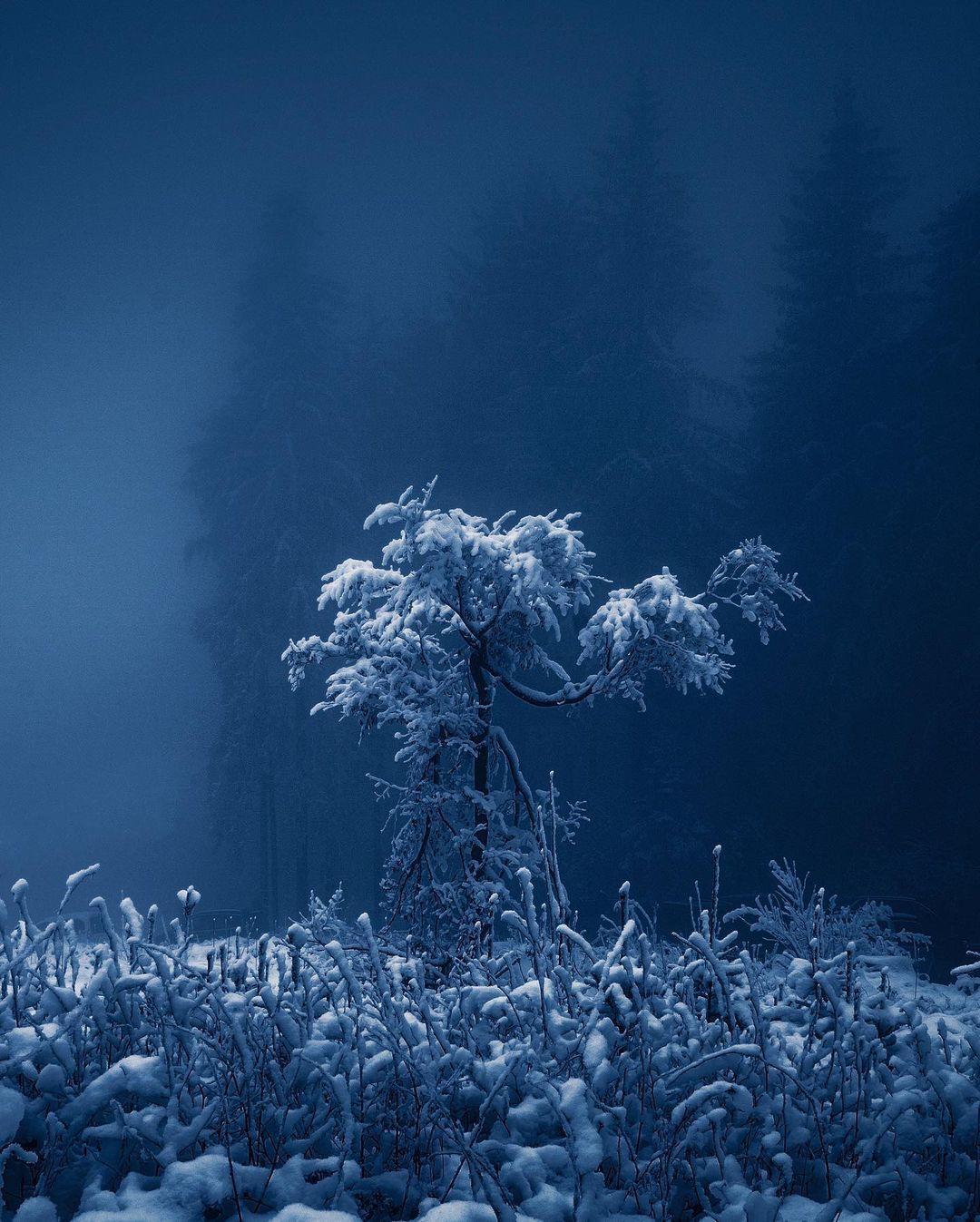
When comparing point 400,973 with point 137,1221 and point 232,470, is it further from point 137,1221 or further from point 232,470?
point 232,470

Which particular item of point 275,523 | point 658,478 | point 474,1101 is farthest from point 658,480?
point 474,1101

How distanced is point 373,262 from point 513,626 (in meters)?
47.4

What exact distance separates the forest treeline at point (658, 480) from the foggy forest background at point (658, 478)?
0.23ft

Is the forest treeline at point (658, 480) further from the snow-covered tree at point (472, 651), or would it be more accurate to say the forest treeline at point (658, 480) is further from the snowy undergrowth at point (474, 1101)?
the snowy undergrowth at point (474, 1101)

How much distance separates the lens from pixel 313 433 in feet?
76.9

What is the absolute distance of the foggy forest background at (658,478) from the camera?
60.3 ft

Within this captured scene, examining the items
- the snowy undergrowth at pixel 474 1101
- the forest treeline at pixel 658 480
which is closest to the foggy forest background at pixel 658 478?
the forest treeline at pixel 658 480

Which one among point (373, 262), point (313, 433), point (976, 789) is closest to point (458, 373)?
point (313, 433)

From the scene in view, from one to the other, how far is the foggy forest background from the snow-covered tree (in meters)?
11.0

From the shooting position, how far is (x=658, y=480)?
2077 cm

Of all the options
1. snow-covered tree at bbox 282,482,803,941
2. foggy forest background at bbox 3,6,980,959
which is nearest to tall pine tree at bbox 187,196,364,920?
foggy forest background at bbox 3,6,980,959

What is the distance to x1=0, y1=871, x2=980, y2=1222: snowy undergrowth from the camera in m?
1.71

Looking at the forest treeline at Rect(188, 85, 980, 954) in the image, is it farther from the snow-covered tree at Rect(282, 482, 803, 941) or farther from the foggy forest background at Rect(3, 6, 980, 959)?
the snow-covered tree at Rect(282, 482, 803, 941)

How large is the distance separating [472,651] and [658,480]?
13.3 meters
